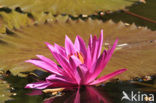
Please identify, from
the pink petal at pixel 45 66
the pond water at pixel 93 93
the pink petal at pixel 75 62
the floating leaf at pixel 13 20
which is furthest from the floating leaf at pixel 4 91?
the floating leaf at pixel 13 20

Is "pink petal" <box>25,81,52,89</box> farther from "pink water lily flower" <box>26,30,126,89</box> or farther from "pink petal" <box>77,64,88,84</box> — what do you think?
"pink petal" <box>77,64,88,84</box>

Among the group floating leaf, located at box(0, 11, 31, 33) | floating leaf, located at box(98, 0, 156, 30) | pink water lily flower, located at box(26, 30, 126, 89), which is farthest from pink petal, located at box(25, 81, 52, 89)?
floating leaf, located at box(98, 0, 156, 30)

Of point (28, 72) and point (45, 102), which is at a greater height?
point (28, 72)

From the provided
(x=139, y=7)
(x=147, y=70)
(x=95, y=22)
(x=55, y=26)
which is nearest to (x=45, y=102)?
(x=147, y=70)

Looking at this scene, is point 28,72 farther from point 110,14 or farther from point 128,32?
point 110,14

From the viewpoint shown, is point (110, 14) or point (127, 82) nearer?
point (127, 82)

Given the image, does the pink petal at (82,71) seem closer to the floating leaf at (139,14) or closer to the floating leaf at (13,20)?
the floating leaf at (13,20)

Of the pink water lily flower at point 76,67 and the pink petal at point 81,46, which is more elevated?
the pink petal at point 81,46
